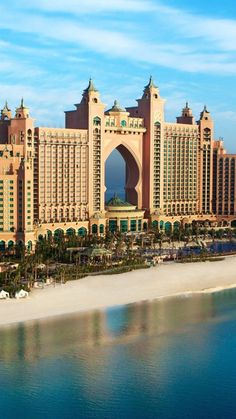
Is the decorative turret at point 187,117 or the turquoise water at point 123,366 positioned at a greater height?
the decorative turret at point 187,117

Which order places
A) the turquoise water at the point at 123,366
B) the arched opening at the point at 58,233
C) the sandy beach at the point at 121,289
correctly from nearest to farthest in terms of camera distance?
the turquoise water at the point at 123,366 → the sandy beach at the point at 121,289 → the arched opening at the point at 58,233

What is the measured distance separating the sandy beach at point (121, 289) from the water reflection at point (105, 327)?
1.63m

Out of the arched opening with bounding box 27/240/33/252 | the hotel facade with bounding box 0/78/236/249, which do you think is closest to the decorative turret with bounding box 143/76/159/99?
the hotel facade with bounding box 0/78/236/249

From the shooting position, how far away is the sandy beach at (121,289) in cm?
5400

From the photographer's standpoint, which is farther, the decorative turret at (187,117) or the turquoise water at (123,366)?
the decorative turret at (187,117)

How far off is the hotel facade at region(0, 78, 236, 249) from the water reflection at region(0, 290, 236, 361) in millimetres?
25266

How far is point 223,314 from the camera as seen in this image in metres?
56.9

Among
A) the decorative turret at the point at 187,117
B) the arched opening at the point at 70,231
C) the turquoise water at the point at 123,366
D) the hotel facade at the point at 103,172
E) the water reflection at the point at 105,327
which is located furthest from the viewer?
the decorative turret at the point at 187,117

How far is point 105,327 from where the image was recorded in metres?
51.8

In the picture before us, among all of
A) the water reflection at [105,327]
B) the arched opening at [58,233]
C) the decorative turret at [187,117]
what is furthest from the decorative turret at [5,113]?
the water reflection at [105,327]

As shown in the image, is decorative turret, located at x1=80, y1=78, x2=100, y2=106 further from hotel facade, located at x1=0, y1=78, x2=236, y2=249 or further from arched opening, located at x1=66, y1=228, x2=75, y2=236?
arched opening, located at x1=66, y1=228, x2=75, y2=236

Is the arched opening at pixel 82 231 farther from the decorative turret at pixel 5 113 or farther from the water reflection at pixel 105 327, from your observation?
the water reflection at pixel 105 327

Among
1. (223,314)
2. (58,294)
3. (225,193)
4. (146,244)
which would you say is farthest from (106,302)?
(225,193)

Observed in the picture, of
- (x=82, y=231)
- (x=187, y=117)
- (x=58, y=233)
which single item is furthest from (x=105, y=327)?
(x=187, y=117)
